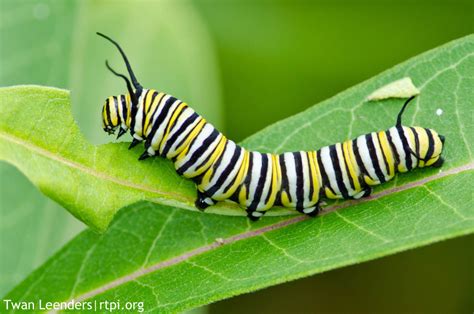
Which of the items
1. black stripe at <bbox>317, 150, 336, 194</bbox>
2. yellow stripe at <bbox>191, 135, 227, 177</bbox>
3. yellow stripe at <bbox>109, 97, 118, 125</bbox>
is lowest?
black stripe at <bbox>317, 150, 336, 194</bbox>

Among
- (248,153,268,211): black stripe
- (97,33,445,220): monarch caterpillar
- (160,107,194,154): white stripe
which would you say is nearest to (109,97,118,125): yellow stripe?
(97,33,445,220): monarch caterpillar

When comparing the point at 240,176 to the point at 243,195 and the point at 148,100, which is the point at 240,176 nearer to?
the point at 243,195

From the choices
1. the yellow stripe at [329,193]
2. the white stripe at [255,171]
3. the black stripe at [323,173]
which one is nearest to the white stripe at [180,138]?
the white stripe at [255,171]

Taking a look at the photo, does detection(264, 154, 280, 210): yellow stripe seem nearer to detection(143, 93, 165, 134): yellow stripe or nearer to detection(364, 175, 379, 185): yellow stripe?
detection(364, 175, 379, 185): yellow stripe

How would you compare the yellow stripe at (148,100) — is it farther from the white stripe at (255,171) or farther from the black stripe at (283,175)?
the black stripe at (283,175)

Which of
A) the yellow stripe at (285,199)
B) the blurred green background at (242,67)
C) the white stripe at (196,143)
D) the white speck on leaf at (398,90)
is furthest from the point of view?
the blurred green background at (242,67)

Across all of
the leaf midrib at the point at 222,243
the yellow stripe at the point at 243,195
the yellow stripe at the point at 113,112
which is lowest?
the leaf midrib at the point at 222,243

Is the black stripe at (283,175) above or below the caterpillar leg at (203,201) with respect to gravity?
above
